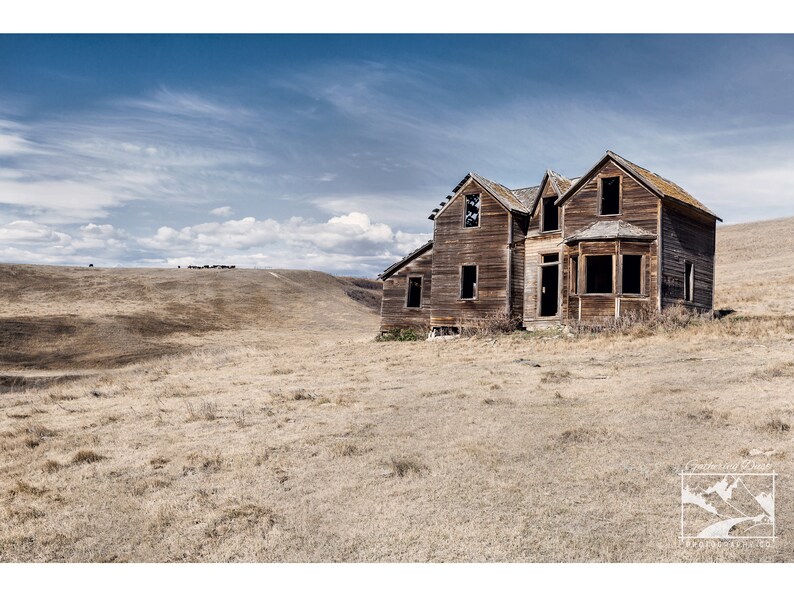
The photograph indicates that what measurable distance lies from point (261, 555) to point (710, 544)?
15.5 ft

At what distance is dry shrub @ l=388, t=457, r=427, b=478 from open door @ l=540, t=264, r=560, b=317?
19683mm

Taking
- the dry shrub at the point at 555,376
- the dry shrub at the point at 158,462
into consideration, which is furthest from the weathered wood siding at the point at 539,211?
the dry shrub at the point at 158,462

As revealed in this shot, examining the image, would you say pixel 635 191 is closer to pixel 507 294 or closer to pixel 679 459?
pixel 507 294

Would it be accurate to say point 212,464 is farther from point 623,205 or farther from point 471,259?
point 471,259

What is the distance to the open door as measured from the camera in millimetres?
27814

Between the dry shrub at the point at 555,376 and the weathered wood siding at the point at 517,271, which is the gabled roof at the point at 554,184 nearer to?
the weathered wood siding at the point at 517,271

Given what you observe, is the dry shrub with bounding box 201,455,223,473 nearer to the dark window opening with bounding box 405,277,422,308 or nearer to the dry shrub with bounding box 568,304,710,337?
the dry shrub with bounding box 568,304,710,337

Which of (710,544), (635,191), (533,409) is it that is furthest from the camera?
(635,191)

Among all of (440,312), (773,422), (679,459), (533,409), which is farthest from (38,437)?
(440,312)

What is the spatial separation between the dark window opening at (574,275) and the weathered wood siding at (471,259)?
340 cm

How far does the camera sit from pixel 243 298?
66312mm

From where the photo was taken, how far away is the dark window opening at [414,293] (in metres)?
32.0

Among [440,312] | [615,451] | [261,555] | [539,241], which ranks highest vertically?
[539,241]

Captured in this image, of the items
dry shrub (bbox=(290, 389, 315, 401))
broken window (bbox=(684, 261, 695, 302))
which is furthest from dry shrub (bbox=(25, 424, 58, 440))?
broken window (bbox=(684, 261, 695, 302))
